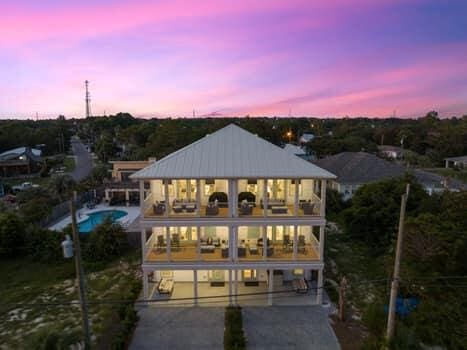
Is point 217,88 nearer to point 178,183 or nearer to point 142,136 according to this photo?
point 178,183

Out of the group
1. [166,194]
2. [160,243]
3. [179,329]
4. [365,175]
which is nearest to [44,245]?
[160,243]

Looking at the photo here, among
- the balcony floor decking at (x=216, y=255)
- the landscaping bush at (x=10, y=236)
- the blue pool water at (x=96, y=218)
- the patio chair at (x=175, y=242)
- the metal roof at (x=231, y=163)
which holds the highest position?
the metal roof at (x=231, y=163)

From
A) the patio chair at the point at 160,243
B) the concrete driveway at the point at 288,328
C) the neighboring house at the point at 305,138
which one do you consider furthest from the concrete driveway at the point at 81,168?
the neighboring house at the point at 305,138

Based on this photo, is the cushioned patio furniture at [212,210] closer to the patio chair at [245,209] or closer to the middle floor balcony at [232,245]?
the middle floor balcony at [232,245]

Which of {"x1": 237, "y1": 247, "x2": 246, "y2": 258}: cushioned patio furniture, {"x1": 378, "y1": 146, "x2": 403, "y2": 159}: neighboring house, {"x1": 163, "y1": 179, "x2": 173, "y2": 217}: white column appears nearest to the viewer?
{"x1": 163, "y1": 179, "x2": 173, "y2": 217}: white column

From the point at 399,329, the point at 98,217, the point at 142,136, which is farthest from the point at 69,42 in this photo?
the point at 142,136

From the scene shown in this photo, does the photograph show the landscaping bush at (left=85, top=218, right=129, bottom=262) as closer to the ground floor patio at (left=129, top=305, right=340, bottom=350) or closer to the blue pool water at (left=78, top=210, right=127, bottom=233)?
the blue pool water at (left=78, top=210, right=127, bottom=233)

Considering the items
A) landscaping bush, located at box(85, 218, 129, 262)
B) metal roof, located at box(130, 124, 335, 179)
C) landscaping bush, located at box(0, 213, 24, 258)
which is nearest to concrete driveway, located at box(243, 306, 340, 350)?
metal roof, located at box(130, 124, 335, 179)
